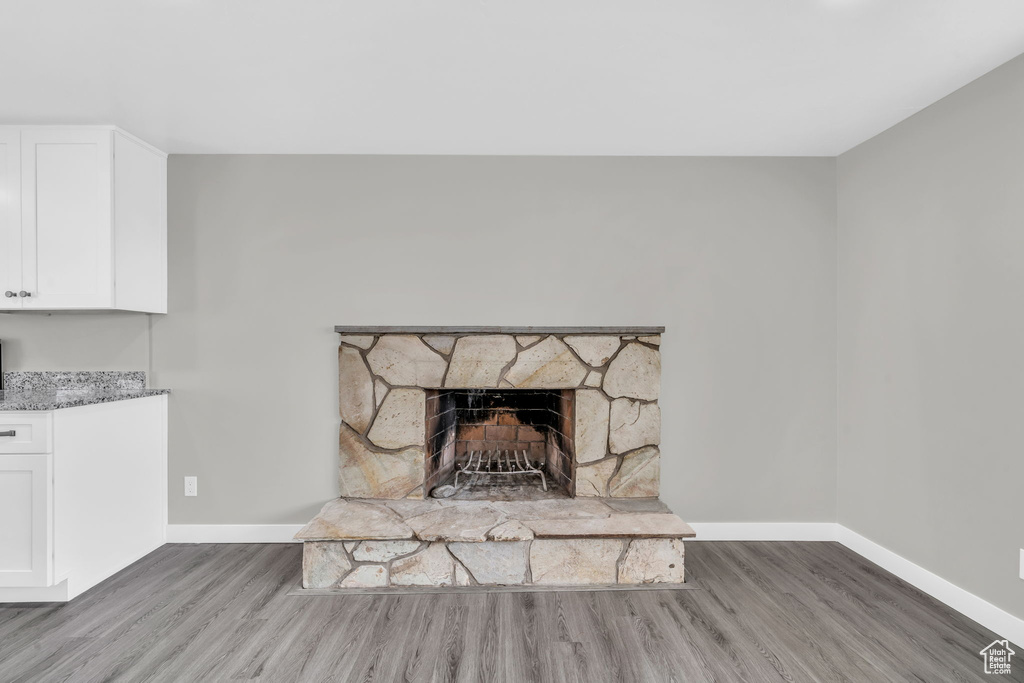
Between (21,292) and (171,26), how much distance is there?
Result: 1693 mm

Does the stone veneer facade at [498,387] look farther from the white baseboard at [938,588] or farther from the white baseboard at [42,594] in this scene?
the white baseboard at [42,594]

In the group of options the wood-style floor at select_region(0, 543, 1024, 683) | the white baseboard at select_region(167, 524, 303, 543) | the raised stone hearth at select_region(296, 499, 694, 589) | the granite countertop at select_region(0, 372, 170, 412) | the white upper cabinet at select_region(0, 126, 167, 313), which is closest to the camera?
the wood-style floor at select_region(0, 543, 1024, 683)

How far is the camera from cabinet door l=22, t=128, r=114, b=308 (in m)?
2.49

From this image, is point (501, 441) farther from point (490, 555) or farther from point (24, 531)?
point (24, 531)

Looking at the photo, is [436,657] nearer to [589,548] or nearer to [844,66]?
[589,548]

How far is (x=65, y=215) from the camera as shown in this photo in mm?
2500

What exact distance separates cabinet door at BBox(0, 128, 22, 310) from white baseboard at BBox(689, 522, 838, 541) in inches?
152

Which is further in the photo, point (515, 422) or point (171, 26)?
point (515, 422)

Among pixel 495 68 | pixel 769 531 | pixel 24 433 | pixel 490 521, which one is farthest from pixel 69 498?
pixel 769 531

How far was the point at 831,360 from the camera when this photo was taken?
2971 millimetres

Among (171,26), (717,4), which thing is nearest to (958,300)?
(717,4)

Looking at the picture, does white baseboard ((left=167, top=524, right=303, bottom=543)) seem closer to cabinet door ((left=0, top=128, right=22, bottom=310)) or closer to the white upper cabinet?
the white upper cabinet

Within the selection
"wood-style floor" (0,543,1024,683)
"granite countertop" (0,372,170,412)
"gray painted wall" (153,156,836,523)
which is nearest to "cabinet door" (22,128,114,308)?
"gray painted wall" (153,156,836,523)

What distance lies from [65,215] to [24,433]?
3.58ft
